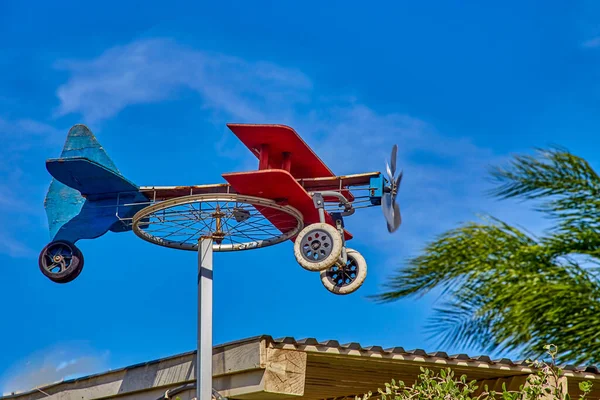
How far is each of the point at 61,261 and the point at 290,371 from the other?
12.4 ft

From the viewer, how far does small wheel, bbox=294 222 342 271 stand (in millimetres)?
8008

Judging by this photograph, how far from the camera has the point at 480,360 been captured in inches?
281

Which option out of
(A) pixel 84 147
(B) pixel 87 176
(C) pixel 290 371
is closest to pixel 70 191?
(A) pixel 84 147

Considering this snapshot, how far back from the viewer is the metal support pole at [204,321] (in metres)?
6.53

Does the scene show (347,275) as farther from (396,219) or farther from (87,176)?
(87,176)

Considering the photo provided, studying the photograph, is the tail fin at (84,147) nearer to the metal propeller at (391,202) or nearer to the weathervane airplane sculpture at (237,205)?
the weathervane airplane sculpture at (237,205)

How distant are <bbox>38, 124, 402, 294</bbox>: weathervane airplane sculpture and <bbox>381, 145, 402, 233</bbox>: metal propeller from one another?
1cm

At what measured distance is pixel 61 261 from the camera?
9.17 metres

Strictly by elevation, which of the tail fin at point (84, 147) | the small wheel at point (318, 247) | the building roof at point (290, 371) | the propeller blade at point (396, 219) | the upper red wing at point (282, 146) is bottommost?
the building roof at point (290, 371)

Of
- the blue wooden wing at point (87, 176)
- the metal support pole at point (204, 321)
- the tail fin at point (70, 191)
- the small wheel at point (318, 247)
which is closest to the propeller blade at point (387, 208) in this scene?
the small wheel at point (318, 247)

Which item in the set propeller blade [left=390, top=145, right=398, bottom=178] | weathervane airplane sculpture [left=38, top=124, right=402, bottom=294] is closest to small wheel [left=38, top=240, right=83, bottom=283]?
weathervane airplane sculpture [left=38, top=124, right=402, bottom=294]

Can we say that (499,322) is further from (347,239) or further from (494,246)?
(347,239)

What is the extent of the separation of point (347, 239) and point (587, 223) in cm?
240

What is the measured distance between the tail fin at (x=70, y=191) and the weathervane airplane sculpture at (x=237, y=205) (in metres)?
0.01
